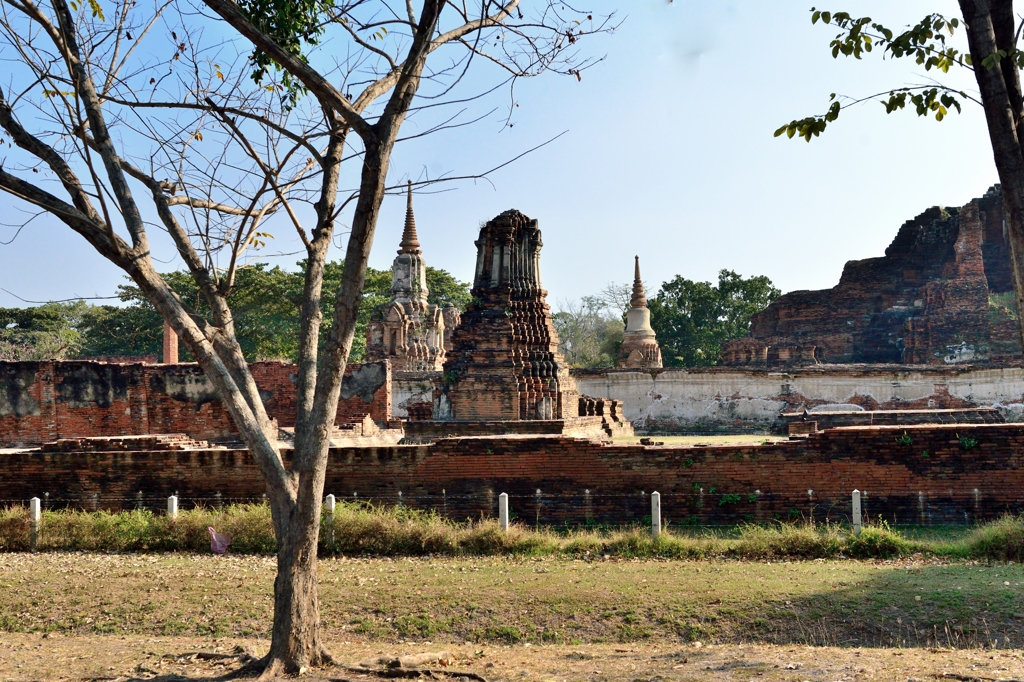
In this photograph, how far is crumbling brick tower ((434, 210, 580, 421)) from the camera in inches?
650

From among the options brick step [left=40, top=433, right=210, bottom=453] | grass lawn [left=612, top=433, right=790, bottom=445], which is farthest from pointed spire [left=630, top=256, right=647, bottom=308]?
brick step [left=40, top=433, right=210, bottom=453]

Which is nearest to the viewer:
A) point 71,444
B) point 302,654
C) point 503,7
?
point 302,654

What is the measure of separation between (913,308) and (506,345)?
17.5 meters

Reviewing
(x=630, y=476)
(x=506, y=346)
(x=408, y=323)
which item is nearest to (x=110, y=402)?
(x=506, y=346)

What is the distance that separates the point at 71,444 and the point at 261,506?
3.73m

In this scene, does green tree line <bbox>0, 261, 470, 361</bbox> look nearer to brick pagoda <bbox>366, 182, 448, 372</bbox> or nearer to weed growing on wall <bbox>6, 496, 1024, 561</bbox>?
brick pagoda <bbox>366, 182, 448, 372</bbox>

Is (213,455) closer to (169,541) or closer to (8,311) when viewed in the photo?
(169,541)

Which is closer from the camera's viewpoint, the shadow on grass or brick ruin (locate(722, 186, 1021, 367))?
the shadow on grass

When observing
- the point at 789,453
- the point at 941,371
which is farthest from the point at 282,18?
the point at 941,371

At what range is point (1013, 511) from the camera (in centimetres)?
975

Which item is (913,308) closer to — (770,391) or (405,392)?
(770,391)

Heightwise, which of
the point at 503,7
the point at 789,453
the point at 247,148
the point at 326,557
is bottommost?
the point at 326,557

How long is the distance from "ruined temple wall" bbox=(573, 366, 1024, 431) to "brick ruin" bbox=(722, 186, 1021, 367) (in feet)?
12.7

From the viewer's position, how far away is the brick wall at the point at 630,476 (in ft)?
32.5
